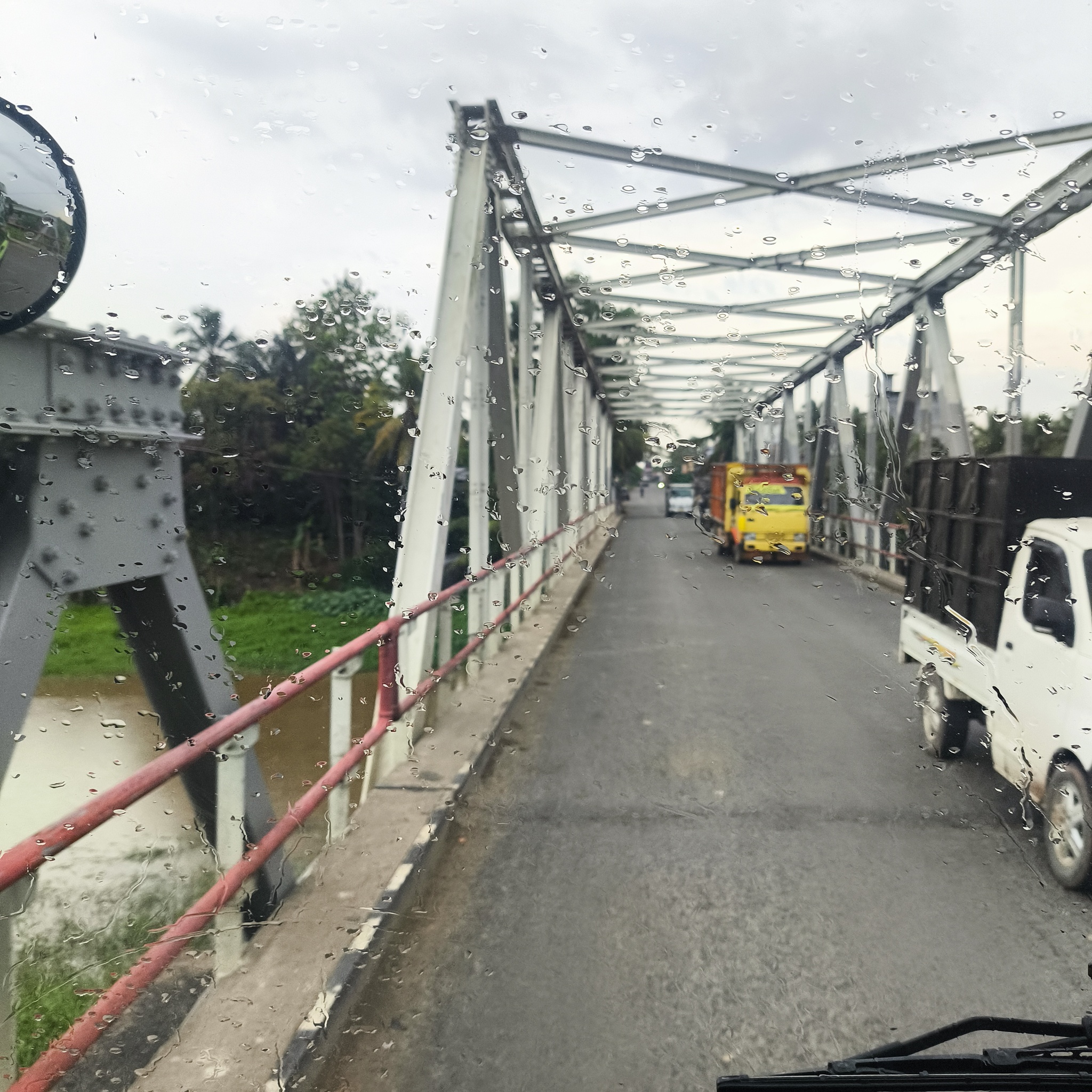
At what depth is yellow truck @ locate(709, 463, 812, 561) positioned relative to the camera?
15.4 feet

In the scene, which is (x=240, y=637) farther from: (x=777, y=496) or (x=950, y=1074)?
(x=777, y=496)

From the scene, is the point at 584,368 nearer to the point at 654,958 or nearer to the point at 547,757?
the point at 547,757

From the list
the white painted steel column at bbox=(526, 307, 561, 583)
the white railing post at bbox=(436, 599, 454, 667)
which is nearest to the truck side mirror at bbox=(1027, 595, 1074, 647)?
the white railing post at bbox=(436, 599, 454, 667)

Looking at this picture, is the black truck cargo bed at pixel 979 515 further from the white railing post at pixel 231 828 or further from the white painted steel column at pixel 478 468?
the white painted steel column at pixel 478 468

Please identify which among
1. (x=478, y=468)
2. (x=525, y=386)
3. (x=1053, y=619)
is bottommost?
(x=1053, y=619)

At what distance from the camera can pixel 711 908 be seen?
10.2ft

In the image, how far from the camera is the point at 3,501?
2.02 metres

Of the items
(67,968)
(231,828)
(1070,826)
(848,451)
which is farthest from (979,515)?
(67,968)

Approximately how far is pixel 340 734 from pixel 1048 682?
8.90 ft

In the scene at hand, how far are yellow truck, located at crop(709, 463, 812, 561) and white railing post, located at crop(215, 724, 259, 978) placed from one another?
9.80 ft

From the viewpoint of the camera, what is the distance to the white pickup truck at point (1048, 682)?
306cm

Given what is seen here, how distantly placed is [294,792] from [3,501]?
1.66 metres

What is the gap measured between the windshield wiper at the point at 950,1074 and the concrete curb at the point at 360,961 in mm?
1351

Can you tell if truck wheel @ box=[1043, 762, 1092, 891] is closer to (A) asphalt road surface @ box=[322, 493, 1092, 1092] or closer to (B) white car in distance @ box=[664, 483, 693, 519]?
(A) asphalt road surface @ box=[322, 493, 1092, 1092]
